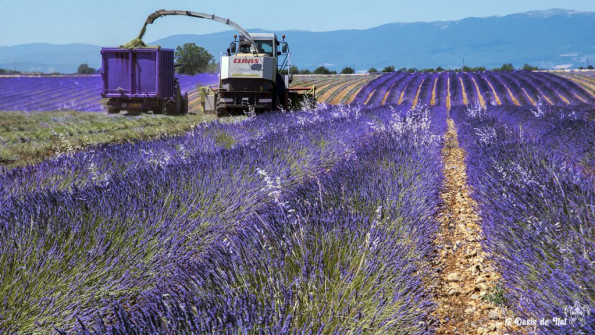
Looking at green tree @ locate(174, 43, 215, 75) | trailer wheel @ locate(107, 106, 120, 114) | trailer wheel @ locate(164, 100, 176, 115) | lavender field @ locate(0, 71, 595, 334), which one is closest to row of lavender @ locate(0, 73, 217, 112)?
trailer wheel @ locate(107, 106, 120, 114)

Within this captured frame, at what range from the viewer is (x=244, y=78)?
605 inches

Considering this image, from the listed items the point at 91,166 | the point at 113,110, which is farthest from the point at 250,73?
the point at 91,166

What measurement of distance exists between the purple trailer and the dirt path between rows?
11.8 metres

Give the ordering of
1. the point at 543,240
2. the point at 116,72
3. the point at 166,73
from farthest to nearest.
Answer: the point at 166,73 → the point at 116,72 → the point at 543,240

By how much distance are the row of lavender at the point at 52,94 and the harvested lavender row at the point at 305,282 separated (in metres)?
16.7

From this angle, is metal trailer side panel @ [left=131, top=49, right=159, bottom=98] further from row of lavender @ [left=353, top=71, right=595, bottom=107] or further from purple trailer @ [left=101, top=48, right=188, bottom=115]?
row of lavender @ [left=353, top=71, right=595, bottom=107]

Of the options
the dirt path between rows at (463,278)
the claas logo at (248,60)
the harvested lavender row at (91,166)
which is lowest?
the dirt path between rows at (463,278)

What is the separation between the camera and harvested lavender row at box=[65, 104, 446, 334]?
2146mm

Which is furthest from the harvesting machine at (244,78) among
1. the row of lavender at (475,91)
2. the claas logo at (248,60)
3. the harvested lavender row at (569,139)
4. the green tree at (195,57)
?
the green tree at (195,57)

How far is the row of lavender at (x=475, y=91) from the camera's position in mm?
24344

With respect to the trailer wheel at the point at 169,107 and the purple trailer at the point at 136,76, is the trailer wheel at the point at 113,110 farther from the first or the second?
the trailer wheel at the point at 169,107

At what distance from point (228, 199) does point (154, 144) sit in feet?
10.2

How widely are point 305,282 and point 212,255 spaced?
60 centimetres

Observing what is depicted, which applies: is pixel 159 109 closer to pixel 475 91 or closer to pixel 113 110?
pixel 113 110
